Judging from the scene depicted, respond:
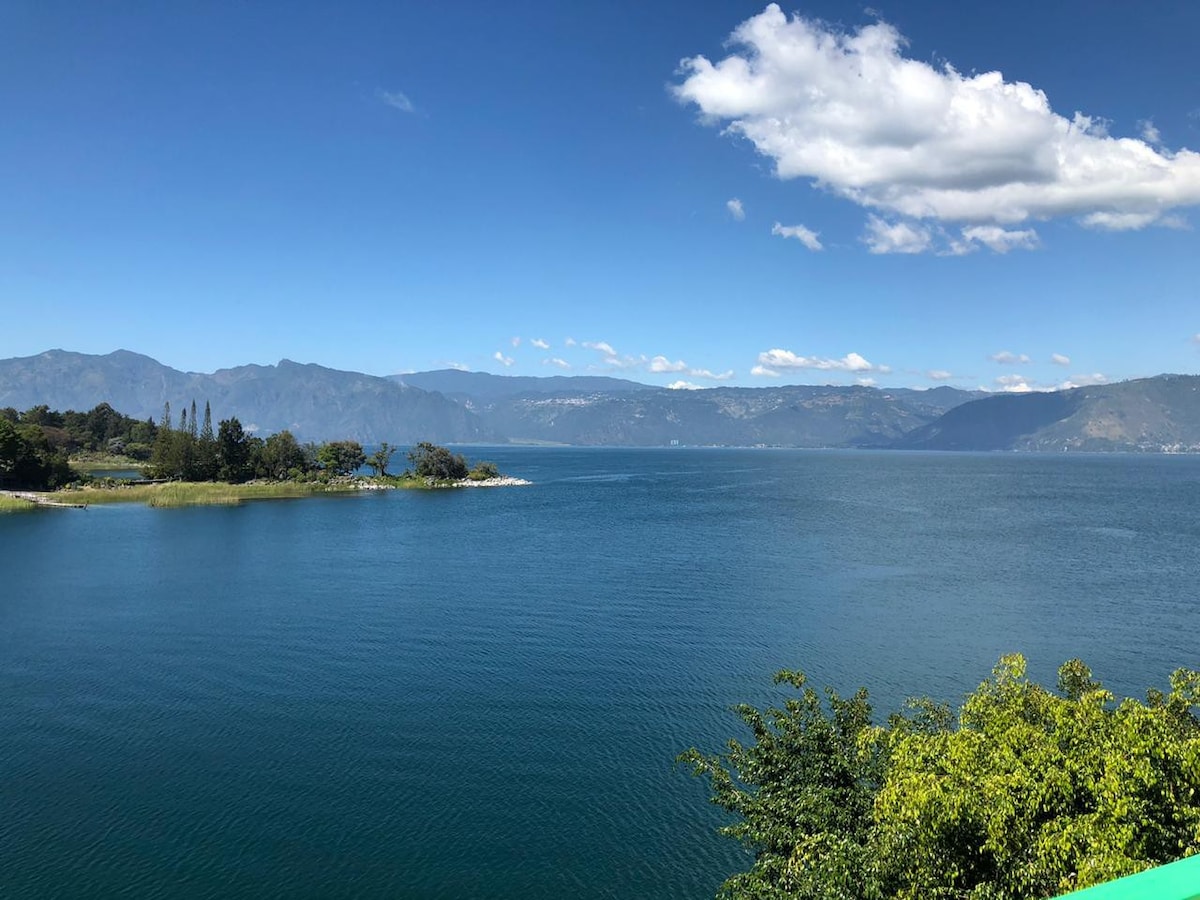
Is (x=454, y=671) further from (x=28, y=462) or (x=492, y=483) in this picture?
(x=492, y=483)

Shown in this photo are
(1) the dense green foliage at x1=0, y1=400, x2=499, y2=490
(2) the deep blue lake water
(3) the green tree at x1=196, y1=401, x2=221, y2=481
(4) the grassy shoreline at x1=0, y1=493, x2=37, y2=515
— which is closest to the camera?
(2) the deep blue lake water

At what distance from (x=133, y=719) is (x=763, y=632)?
115 ft

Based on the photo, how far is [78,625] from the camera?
48.5m

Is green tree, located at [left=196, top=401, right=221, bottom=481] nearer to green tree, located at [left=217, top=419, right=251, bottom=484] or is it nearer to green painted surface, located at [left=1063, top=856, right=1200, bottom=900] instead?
green tree, located at [left=217, top=419, right=251, bottom=484]

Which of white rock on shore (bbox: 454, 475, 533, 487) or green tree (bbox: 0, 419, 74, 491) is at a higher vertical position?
green tree (bbox: 0, 419, 74, 491)

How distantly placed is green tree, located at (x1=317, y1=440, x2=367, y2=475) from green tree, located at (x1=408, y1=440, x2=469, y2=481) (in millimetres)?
12223

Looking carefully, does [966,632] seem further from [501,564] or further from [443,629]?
[501,564]

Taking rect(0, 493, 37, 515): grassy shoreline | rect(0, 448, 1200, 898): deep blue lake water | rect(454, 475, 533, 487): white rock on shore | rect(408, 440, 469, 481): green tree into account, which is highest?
rect(408, 440, 469, 481): green tree

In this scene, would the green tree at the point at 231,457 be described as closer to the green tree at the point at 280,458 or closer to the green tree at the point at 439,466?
the green tree at the point at 280,458

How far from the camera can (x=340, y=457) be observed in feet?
538

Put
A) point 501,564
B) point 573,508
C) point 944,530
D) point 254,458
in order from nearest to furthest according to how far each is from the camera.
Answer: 1. point 501,564
2. point 944,530
3. point 573,508
4. point 254,458

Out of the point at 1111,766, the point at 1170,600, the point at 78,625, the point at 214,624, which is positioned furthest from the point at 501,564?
the point at 1111,766

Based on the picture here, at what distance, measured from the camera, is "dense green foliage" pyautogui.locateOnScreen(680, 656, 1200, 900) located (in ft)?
36.8

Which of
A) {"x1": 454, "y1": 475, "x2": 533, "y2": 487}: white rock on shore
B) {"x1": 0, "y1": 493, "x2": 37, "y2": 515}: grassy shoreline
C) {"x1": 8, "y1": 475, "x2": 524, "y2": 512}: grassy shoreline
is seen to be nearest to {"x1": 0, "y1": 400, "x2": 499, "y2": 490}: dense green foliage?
{"x1": 454, "y1": 475, "x2": 533, "y2": 487}: white rock on shore
